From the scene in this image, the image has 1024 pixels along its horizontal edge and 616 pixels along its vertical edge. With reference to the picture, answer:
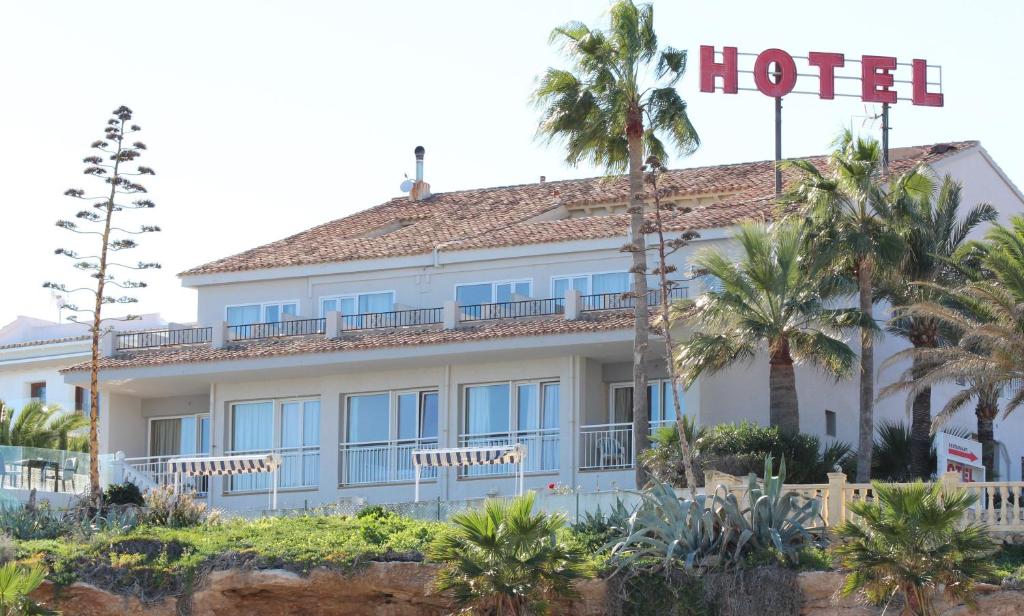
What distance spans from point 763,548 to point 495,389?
562 inches

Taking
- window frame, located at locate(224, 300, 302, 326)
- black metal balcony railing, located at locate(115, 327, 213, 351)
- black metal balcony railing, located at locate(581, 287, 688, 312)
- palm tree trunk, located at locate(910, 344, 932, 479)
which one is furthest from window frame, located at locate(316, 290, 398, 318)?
palm tree trunk, located at locate(910, 344, 932, 479)

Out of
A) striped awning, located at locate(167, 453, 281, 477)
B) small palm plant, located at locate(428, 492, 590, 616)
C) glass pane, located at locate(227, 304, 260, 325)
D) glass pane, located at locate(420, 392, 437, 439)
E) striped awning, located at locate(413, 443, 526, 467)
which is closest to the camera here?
small palm plant, located at locate(428, 492, 590, 616)

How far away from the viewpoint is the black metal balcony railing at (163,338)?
47500 millimetres

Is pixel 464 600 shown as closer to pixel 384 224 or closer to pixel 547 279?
pixel 547 279

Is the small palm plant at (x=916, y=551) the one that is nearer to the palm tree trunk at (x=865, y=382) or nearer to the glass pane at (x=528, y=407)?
the palm tree trunk at (x=865, y=382)

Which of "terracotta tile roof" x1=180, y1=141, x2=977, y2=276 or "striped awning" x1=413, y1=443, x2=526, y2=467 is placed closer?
"striped awning" x1=413, y1=443, x2=526, y2=467

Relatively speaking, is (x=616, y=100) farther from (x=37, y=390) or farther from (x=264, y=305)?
(x=37, y=390)

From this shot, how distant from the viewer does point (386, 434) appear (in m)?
45.2

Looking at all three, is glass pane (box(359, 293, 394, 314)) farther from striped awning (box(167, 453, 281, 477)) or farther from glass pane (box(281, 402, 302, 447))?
striped awning (box(167, 453, 281, 477))

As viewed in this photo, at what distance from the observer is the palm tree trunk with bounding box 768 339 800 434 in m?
39.4

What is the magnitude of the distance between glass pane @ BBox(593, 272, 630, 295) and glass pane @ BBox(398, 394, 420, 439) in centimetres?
469

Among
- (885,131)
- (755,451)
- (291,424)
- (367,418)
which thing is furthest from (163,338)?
(885,131)

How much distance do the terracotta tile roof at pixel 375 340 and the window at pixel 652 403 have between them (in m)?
1.78

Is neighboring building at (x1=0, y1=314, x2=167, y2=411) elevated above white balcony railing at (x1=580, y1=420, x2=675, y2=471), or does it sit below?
above
